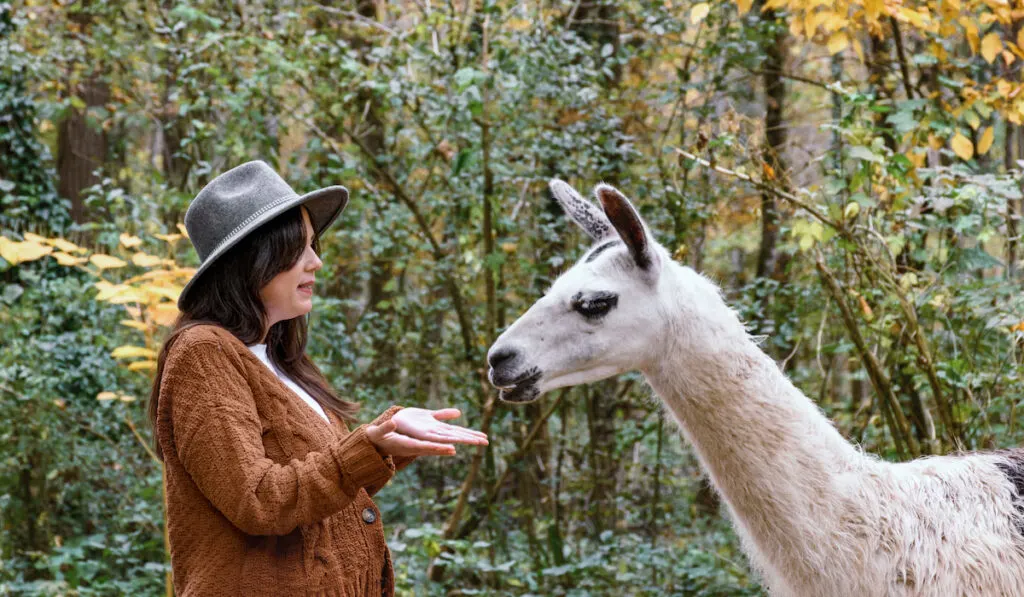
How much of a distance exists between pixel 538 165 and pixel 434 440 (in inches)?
168

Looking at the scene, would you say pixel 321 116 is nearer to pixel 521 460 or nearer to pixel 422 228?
pixel 422 228

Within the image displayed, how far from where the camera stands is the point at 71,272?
754 centimetres

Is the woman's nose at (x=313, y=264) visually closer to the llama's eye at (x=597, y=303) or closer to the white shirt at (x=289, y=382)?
the white shirt at (x=289, y=382)

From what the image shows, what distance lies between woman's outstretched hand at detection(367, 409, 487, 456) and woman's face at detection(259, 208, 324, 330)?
0.40m

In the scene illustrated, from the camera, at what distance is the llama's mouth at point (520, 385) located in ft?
8.74

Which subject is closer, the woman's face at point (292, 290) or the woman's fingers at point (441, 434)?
the woman's fingers at point (441, 434)

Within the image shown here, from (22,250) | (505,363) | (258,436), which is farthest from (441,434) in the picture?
(22,250)

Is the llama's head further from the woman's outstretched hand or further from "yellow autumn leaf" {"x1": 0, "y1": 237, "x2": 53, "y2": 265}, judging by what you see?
"yellow autumn leaf" {"x1": 0, "y1": 237, "x2": 53, "y2": 265}

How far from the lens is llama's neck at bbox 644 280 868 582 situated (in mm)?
2498

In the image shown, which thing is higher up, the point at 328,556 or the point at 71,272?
the point at 328,556

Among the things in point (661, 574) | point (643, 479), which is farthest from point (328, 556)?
point (643, 479)

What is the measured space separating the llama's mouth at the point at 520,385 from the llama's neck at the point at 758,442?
367 mm

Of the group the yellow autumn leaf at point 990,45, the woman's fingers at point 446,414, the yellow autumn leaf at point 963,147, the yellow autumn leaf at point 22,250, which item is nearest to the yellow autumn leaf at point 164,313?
the yellow autumn leaf at point 22,250

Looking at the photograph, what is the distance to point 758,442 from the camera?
8.31 ft
